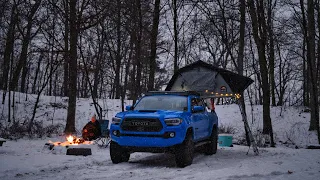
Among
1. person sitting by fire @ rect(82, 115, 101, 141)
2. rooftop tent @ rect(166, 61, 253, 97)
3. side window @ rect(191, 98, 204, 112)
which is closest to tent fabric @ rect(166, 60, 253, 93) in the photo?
rooftop tent @ rect(166, 61, 253, 97)

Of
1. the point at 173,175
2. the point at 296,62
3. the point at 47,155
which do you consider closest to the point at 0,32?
the point at 47,155

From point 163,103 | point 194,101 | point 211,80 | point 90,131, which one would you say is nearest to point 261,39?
point 211,80

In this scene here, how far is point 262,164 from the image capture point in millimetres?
9336

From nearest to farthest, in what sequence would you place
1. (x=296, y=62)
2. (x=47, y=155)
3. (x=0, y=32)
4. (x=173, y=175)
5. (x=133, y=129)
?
(x=173, y=175), (x=133, y=129), (x=47, y=155), (x=0, y=32), (x=296, y=62)

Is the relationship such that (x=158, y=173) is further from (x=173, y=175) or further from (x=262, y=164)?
(x=262, y=164)

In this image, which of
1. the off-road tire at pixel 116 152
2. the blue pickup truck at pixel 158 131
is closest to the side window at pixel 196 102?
the blue pickup truck at pixel 158 131

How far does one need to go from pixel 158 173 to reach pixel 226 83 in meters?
5.91

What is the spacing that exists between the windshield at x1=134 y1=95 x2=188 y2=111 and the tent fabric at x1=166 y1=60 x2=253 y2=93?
2.76m

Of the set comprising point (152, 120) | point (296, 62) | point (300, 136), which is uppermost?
point (296, 62)

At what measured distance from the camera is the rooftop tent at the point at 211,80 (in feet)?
43.0

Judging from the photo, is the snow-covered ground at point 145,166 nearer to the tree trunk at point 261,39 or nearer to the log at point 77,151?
the log at point 77,151

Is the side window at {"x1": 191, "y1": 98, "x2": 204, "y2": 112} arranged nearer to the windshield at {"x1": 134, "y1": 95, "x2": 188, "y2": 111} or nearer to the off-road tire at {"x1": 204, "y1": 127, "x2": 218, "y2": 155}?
the windshield at {"x1": 134, "y1": 95, "x2": 188, "y2": 111}

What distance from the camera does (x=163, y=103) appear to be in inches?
422

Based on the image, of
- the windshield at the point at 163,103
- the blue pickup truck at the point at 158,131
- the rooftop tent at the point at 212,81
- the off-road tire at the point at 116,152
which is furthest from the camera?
the rooftop tent at the point at 212,81
